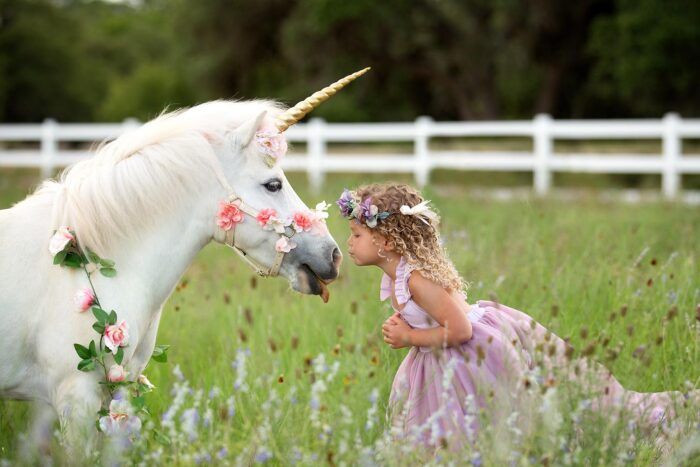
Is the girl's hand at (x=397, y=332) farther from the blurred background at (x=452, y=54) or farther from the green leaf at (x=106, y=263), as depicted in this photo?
the blurred background at (x=452, y=54)

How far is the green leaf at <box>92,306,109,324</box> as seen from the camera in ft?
10.4

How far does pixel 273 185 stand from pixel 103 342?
0.84 m

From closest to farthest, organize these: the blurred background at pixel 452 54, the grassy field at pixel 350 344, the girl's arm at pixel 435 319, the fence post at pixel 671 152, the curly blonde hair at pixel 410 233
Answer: the grassy field at pixel 350 344
the girl's arm at pixel 435 319
the curly blonde hair at pixel 410 233
the fence post at pixel 671 152
the blurred background at pixel 452 54

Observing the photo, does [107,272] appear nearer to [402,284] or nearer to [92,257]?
[92,257]

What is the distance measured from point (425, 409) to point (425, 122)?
40.6ft

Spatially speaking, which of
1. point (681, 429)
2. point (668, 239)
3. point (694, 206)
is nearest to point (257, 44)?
point (694, 206)

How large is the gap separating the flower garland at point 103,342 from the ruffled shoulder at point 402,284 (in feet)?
3.47

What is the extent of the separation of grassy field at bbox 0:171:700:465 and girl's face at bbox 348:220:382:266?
359mm

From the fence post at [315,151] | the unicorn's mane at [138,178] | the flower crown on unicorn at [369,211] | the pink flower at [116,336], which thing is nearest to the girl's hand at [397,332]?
the flower crown on unicorn at [369,211]

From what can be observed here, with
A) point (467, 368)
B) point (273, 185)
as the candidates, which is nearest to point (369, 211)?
point (273, 185)

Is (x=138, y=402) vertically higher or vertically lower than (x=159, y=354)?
lower

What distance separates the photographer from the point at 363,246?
12.4 ft

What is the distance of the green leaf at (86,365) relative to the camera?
3.17 meters

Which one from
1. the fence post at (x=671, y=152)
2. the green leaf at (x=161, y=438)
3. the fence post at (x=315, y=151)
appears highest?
the fence post at (x=315, y=151)
